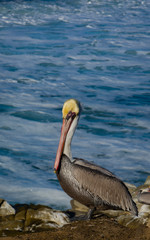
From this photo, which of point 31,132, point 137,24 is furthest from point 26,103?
point 137,24

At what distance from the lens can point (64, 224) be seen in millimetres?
4336

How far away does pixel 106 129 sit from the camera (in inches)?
384

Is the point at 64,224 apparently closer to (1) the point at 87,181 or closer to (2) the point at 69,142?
(1) the point at 87,181

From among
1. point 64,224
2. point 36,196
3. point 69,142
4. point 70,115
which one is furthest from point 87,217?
point 36,196

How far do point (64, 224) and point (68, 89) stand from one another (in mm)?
8910

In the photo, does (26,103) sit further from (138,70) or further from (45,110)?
(138,70)

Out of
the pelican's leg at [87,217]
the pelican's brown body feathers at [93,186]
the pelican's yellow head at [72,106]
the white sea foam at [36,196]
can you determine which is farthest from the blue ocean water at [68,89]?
the pelican's leg at [87,217]

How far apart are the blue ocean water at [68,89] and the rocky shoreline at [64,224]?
1.12 meters

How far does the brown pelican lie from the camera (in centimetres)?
444

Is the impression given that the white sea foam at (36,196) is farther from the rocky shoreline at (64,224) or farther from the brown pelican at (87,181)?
the brown pelican at (87,181)

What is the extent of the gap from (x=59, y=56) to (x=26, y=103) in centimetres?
606

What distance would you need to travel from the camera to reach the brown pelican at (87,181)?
4.44 meters

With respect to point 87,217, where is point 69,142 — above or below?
above

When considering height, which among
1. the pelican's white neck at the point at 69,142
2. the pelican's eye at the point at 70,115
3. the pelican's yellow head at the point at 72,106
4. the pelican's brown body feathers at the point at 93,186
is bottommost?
the pelican's brown body feathers at the point at 93,186
